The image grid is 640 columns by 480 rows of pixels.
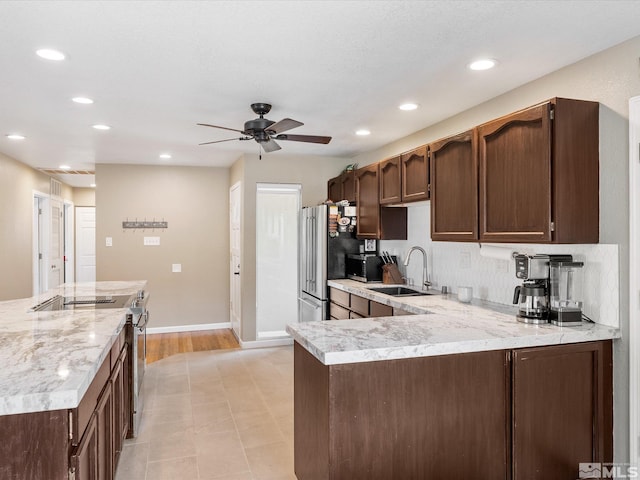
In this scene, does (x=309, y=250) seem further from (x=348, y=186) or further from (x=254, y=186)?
(x=254, y=186)

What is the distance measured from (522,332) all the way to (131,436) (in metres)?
2.69

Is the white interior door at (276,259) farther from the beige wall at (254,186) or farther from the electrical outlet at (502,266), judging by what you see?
the electrical outlet at (502,266)

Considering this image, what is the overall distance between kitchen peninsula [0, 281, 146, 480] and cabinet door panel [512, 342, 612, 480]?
196cm

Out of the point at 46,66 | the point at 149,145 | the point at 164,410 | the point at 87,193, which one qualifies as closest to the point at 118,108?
the point at 46,66

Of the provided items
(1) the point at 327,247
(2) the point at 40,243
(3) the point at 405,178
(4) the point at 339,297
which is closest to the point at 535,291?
(3) the point at 405,178

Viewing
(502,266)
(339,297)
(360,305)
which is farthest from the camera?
(339,297)

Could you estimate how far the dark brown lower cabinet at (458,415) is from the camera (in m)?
2.00

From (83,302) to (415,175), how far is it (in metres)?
2.81

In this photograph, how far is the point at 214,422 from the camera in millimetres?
3439

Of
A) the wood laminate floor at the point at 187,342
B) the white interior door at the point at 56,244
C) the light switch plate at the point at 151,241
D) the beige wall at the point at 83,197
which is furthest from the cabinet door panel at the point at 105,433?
the beige wall at the point at 83,197

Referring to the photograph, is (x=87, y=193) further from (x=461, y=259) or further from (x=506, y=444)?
(x=506, y=444)

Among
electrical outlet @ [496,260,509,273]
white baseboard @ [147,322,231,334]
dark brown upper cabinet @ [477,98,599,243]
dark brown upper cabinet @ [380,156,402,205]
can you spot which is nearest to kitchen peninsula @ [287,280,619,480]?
dark brown upper cabinet @ [477,98,599,243]

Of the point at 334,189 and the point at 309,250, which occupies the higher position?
the point at 334,189

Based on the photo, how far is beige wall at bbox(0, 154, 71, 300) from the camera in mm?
5605
